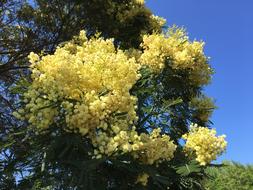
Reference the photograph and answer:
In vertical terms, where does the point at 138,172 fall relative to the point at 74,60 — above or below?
below

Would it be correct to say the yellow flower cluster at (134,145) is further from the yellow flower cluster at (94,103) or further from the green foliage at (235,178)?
the green foliage at (235,178)

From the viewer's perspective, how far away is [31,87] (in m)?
6.90

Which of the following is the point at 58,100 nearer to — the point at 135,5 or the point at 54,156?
the point at 54,156

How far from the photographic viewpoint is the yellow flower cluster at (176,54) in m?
10.2

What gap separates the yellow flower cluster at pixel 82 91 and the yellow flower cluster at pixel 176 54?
3.13 metres

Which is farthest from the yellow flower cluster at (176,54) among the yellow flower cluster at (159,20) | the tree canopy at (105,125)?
the yellow flower cluster at (159,20)

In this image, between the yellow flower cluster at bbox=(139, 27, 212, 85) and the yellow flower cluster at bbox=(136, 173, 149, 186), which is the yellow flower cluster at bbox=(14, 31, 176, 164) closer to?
the yellow flower cluster at bbox=(136, 173, 149, 186)

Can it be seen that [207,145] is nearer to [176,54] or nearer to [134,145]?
[134,145]

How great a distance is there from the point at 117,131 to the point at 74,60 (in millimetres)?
1543

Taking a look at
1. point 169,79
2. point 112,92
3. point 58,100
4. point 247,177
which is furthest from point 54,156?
point 247,177

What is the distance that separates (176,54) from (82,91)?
417 centimetres

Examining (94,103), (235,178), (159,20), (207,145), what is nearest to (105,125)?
(94,103)

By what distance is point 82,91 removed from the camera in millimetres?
6809

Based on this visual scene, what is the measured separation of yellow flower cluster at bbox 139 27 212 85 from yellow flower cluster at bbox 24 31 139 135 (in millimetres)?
3131
